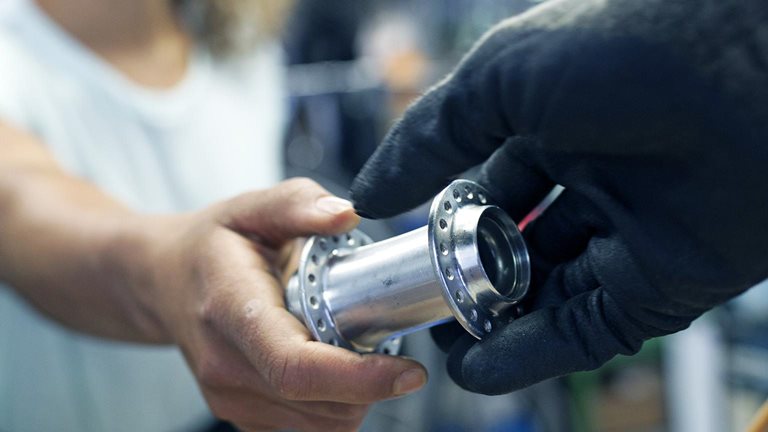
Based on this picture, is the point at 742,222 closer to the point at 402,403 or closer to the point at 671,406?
the point at 402,403

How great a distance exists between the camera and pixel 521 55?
34 cm

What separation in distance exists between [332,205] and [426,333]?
692 mm

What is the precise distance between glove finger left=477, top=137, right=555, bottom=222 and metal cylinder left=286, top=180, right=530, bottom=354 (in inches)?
0.6

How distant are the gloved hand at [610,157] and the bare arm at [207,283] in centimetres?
6

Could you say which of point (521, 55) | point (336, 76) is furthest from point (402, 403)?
point (336, 76)

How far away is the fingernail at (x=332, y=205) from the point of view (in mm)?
455

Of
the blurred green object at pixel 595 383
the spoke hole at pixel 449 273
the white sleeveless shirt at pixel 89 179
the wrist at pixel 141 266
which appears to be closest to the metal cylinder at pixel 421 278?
the spoke hole at pixel 449 273

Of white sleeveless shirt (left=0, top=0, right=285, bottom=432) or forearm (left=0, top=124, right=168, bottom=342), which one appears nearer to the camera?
forearm (left=0, top=124, right=168, bottom=342)

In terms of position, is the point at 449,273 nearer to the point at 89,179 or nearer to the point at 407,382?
the point at 407,382

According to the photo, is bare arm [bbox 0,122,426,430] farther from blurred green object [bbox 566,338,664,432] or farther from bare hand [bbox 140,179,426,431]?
blurred green object [bbox 566,338,664,432]

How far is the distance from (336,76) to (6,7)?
1.52 meters

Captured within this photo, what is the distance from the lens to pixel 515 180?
17.2 inches

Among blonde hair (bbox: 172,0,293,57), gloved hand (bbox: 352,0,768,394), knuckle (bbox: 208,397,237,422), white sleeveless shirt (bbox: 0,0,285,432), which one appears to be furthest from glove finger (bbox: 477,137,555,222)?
blonde hair (bbox: 172,0,293,57)

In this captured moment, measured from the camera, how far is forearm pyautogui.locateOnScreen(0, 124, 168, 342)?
0.55 m
